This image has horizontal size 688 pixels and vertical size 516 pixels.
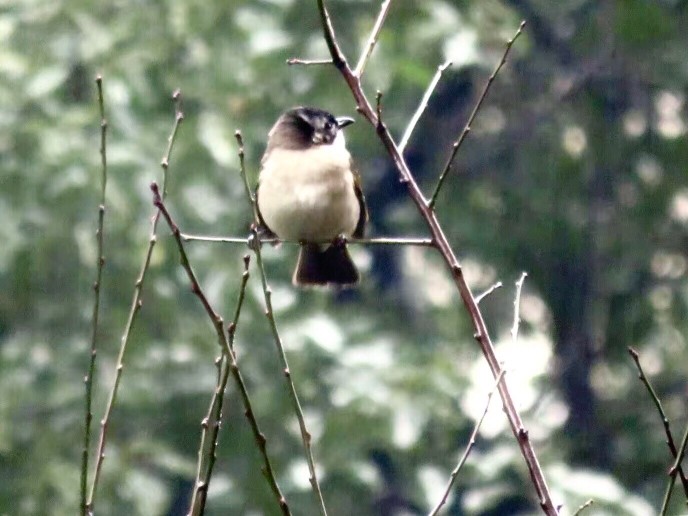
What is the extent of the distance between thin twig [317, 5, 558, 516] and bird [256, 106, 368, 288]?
1535 millimetres

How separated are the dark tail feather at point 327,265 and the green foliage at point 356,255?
1.62 metres

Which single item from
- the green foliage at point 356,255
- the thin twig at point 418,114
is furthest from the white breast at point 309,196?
the green foliage at point 356,255

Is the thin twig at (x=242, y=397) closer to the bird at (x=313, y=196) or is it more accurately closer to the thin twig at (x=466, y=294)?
the thin twig at (x=466, y=294)

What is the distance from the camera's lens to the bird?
3805 mm

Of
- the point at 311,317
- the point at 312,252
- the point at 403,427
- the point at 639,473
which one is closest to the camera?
the point at 312,252

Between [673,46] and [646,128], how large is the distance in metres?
0.48

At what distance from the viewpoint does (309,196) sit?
12.5ft

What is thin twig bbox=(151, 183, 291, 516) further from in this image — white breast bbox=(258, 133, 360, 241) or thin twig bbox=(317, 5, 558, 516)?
→ white breast bbox=(258, 133, 360, 241)

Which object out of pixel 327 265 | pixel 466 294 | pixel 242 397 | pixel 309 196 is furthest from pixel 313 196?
pixel 242 397

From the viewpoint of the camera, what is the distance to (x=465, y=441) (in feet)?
23.7

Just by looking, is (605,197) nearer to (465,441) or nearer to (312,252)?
(465,441)

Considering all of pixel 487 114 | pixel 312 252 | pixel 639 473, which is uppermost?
pixel 487 114

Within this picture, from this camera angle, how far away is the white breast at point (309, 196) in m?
3.80

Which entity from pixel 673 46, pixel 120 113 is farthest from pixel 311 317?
pixel 673 46
